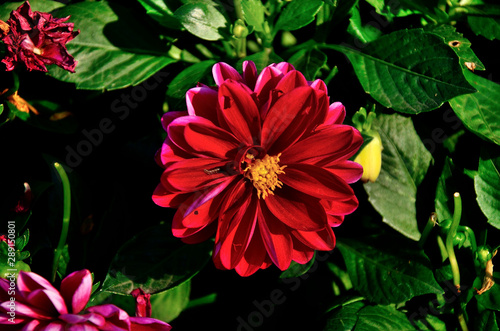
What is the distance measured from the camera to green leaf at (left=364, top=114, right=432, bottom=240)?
1.13 m

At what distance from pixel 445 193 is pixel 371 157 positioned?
247 mm

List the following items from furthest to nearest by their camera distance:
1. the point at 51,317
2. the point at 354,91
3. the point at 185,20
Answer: the point at 354,91 → the point at 185,20 → the point at 51,317

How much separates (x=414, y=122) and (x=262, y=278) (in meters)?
0.54

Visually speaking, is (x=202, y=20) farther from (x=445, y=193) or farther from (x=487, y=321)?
(x=487, y=321)

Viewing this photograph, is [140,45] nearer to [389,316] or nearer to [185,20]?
[185,20]

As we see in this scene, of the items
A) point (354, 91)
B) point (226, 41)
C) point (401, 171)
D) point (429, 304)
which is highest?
point (226, 41)

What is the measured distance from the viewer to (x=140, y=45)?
3.87 feet

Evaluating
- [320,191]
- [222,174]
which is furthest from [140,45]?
[320,191]

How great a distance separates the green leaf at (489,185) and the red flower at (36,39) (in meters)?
0.93

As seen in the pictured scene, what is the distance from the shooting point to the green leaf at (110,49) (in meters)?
1.09

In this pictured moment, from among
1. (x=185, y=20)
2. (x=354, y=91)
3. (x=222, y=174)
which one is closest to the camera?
(x=222, y=174)

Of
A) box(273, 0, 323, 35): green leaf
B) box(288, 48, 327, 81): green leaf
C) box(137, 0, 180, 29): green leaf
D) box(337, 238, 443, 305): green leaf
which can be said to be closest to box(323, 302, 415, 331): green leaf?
box(337, 238, 443, 305): green leaf
